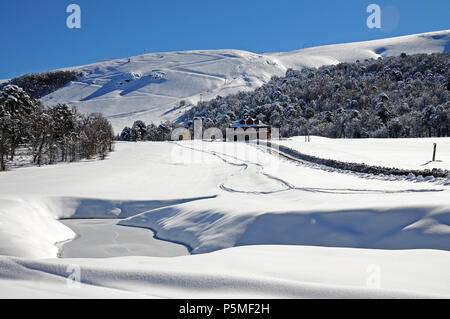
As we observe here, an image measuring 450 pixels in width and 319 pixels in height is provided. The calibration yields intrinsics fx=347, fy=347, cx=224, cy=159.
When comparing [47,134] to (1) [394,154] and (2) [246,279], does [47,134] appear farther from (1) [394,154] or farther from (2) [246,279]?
(2) [246,279]

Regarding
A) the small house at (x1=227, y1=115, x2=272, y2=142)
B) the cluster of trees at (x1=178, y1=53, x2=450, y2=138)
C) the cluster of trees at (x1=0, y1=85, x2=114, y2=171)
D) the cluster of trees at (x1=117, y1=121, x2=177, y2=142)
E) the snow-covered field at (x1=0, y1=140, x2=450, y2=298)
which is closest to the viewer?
the snow-covered field at (x1=0, y1=140, x2=450, y2=298)

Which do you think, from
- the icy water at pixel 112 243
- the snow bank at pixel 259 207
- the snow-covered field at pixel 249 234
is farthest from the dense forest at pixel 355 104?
the icy water at pixel 112 243

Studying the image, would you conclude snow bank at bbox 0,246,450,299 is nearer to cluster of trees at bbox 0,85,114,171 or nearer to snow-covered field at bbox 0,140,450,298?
snow-covered field at bbox 0,140,450,298

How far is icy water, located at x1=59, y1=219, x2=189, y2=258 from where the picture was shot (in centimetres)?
1213

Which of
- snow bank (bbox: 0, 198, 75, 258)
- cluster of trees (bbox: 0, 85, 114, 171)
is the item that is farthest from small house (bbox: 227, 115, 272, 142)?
snow bank (bbox: 0, 198, 75, 258)

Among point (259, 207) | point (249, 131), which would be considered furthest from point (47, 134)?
point (249, 131)

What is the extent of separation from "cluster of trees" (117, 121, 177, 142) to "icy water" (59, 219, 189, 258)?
3327 inches

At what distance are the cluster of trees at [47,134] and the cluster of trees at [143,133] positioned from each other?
37.2 meters

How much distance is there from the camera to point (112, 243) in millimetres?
13430

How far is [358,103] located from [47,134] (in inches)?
3605

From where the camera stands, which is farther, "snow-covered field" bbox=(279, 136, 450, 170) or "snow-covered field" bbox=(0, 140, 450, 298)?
"snow-covered field" bbox=(279, 136, 450, 170)

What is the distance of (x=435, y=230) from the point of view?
28.8 feet
